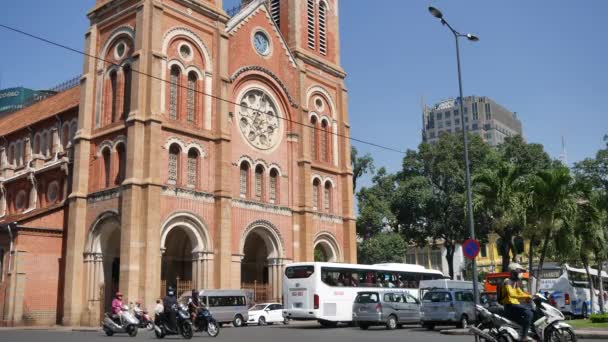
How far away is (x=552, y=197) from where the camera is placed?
97.3 feet

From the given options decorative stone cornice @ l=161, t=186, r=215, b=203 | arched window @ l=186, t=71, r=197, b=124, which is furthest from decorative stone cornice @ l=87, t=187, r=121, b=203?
arched window @ l=186, t=71, r=197, b=124

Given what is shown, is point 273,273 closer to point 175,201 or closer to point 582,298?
point 175,201

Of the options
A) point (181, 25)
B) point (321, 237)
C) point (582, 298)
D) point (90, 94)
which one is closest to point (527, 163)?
point (582, 298)

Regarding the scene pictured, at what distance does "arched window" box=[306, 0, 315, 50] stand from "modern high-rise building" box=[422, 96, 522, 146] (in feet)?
352

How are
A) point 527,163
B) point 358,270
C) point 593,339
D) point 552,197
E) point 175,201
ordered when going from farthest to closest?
point 527,163, point 175,201, point 358,270, point 552,197, point 593,339

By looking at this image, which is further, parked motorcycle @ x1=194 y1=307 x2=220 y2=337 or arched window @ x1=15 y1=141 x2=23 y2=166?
arched window @ x1=15 y1=141 x2=23 y2=166

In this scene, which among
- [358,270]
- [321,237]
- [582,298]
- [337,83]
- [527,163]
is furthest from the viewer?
[527,163]

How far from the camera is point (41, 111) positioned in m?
48.7

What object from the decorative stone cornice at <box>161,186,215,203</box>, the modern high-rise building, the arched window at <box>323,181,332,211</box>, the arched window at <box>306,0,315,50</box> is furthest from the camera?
the modern high-rise building

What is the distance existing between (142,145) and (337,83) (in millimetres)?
19759

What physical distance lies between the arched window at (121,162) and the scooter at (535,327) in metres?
24.4

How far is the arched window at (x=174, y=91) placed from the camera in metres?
35.4

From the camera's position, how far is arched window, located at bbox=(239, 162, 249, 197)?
127 feet

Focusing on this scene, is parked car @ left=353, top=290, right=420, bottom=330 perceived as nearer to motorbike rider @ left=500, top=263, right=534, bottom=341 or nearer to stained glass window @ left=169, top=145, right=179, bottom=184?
stained glass window @ left=169, top=145, right=179, bottom=184
